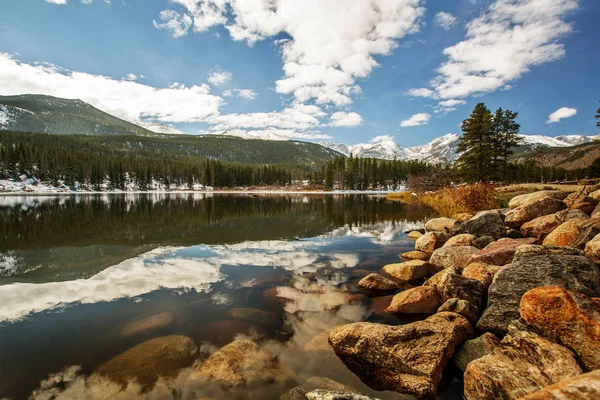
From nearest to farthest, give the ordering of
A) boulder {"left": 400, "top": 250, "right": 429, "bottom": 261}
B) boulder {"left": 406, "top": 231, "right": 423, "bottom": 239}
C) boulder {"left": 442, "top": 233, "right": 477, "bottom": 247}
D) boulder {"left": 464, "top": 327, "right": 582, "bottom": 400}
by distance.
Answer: boulder {"left": 464, "top": 327, "right": 582, "bottom": 400}
boulder {"left": 442, "top": 233, "right": 477, "bottom": 247}
boulder {"left": 400, "top": 250, "right": 429, "bottom": 261}
boulder {"left": 406, "top": 231, "right": 423, "bottom": 239}

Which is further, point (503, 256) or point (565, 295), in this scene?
point (503, 256)

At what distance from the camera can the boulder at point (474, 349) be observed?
580 cm

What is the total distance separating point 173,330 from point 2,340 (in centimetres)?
382

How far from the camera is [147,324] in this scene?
25.0 feet

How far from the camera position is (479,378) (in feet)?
16.1

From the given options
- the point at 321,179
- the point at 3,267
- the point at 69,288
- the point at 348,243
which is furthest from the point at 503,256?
the point at 321,179

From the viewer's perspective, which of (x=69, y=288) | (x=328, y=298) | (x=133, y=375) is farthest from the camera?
(x=69, y=288)

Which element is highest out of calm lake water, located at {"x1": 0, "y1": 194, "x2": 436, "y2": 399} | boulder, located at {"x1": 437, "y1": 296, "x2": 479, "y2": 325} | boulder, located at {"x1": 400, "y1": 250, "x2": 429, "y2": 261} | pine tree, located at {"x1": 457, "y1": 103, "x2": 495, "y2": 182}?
pine tree, located at {"x1": 457, "y1": 103, "x2": 495, "y2": 182}

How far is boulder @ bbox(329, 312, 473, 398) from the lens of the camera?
5484 millimetres

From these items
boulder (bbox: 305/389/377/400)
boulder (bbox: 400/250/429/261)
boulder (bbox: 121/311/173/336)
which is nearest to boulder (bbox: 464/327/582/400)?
boulder (bbox: 305/389/377/400)

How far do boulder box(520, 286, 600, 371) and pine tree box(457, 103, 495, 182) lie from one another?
1530 inches

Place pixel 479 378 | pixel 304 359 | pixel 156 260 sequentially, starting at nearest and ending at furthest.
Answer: pixel 479 378
pixel 304 359
pixel 156 260

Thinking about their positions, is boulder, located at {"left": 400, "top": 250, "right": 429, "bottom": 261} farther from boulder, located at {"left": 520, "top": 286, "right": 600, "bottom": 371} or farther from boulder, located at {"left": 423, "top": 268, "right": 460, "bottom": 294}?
boulder, located at {"left": 520, "top": 286, "right": 600, "bottom": 371}

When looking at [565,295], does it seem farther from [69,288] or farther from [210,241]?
[210,241]
